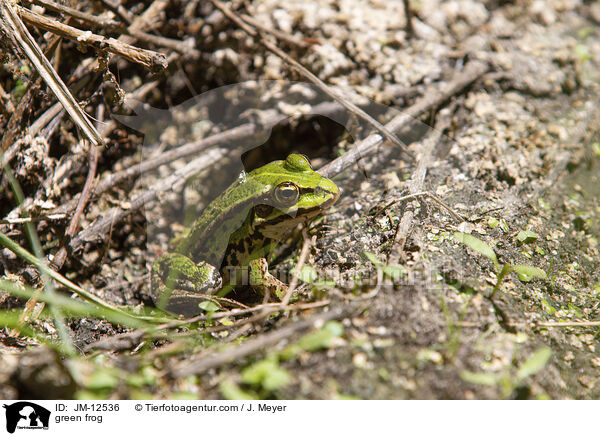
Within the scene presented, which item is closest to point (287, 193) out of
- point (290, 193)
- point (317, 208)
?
point (290, 193)

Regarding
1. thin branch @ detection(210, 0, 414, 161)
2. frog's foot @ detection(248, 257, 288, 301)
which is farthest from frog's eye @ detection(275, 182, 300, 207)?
thin branch @ detection(210, 0, 414, 161)

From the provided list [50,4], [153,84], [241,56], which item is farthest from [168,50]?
[50,4]

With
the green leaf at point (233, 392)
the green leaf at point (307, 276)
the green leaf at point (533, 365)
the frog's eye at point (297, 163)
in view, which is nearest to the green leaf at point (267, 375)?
the green leaf at point (233, 392)

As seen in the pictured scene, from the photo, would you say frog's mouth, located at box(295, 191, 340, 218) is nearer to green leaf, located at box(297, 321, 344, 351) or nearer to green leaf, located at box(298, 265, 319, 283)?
green leaf, located at box(298, 265, 319, 283)

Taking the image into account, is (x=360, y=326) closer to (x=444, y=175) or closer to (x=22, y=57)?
(x=444, y=175)

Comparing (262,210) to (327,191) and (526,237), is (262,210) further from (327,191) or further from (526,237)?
(526,237)

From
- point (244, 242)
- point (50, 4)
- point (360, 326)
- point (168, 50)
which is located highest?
point (50, 4)
